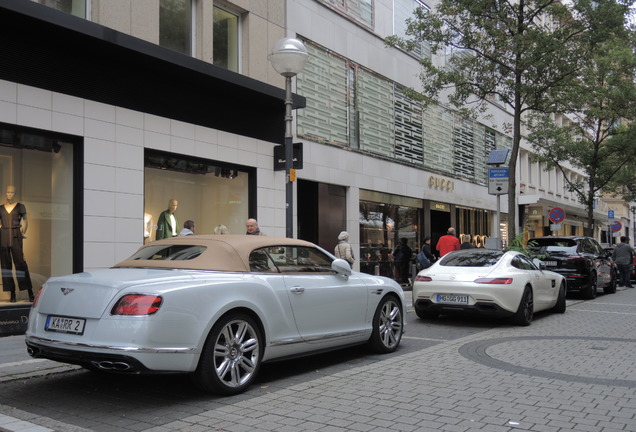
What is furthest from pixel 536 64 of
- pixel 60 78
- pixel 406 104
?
pixel 60 78

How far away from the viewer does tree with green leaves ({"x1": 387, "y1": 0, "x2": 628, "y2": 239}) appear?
16578 millimetres

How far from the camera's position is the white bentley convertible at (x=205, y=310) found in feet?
15.3

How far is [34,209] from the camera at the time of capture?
32.4ft

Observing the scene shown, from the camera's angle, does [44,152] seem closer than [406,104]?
Yes

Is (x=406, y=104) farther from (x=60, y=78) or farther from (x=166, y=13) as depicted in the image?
(x=60, y=78)

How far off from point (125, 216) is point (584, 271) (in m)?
11.5

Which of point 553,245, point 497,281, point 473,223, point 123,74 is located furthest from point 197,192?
point 473,223

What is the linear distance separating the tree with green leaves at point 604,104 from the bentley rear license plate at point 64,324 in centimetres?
1644

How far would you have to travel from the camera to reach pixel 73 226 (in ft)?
32.8

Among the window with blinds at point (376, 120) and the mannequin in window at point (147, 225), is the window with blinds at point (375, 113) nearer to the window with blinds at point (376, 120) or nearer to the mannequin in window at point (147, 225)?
the window with blinds at point (376, 120)

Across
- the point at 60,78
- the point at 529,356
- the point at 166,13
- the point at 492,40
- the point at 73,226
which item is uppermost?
the point at 492,40

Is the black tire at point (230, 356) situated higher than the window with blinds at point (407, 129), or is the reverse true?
the window with blinds at point (407, 129)

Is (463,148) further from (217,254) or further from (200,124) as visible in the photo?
(217,254)

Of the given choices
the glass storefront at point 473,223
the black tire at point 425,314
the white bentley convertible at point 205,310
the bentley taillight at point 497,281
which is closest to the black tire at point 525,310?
the bentley taillight at point 497,281
